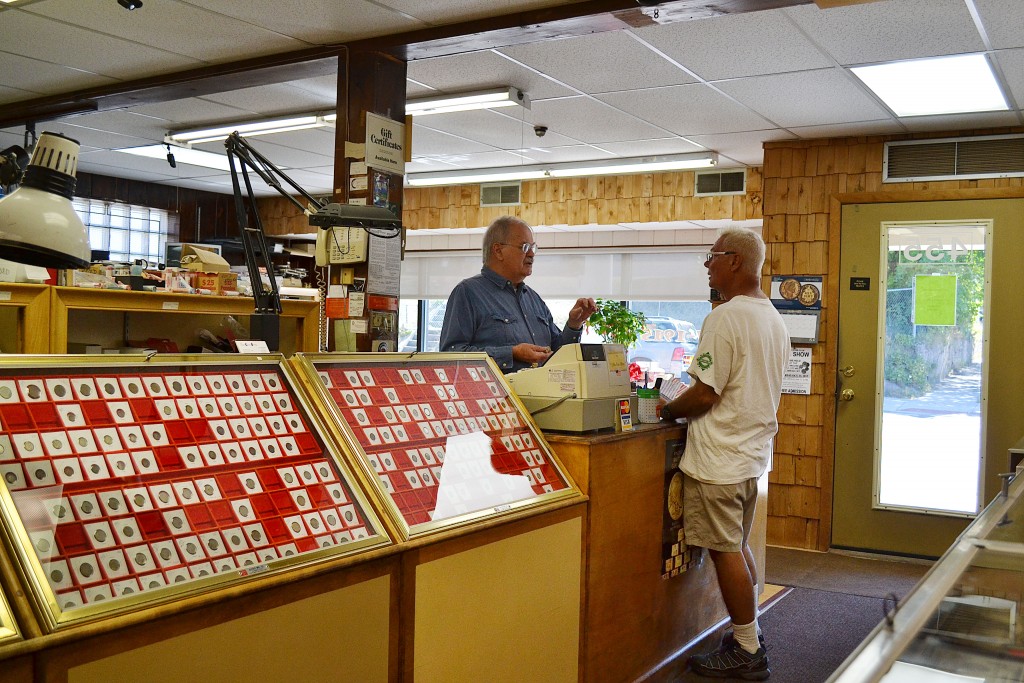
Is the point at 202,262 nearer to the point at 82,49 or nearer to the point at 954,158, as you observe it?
the point at 82,49

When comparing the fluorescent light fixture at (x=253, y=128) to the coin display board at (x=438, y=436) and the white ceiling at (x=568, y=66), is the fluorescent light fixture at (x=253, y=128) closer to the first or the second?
the white ceiling at (x=568, y=66)

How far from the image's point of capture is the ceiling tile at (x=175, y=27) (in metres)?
4.11

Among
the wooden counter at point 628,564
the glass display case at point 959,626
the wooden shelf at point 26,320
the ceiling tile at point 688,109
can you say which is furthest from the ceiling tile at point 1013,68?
the wooden shelf at point 26,320

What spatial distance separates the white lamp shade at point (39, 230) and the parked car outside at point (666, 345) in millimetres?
7763

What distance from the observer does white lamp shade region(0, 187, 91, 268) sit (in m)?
1.63

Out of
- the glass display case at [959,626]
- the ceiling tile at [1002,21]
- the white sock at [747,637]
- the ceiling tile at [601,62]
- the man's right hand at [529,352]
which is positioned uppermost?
the ceiling tile at [601,62]

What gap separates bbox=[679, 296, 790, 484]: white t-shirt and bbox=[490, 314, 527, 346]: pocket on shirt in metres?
0.77

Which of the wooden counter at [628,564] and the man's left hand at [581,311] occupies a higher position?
the man's left hand at [581,311]

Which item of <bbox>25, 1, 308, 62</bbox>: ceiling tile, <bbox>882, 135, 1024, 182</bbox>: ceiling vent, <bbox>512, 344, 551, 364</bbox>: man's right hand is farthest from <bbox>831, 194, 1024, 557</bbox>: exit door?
<bbox>25, 1, 308, 62</bbox>: ceiling tile

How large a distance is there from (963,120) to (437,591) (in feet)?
15.4

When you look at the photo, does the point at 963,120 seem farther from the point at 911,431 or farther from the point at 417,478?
the point at 417,478

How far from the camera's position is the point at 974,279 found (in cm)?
547

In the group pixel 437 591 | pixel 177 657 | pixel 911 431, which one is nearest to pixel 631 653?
pixel 437 591

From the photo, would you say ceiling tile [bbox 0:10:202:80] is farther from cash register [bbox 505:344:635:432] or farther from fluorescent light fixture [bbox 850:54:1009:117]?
fluorescent light fixture [bbox 850:54:1009:117]
